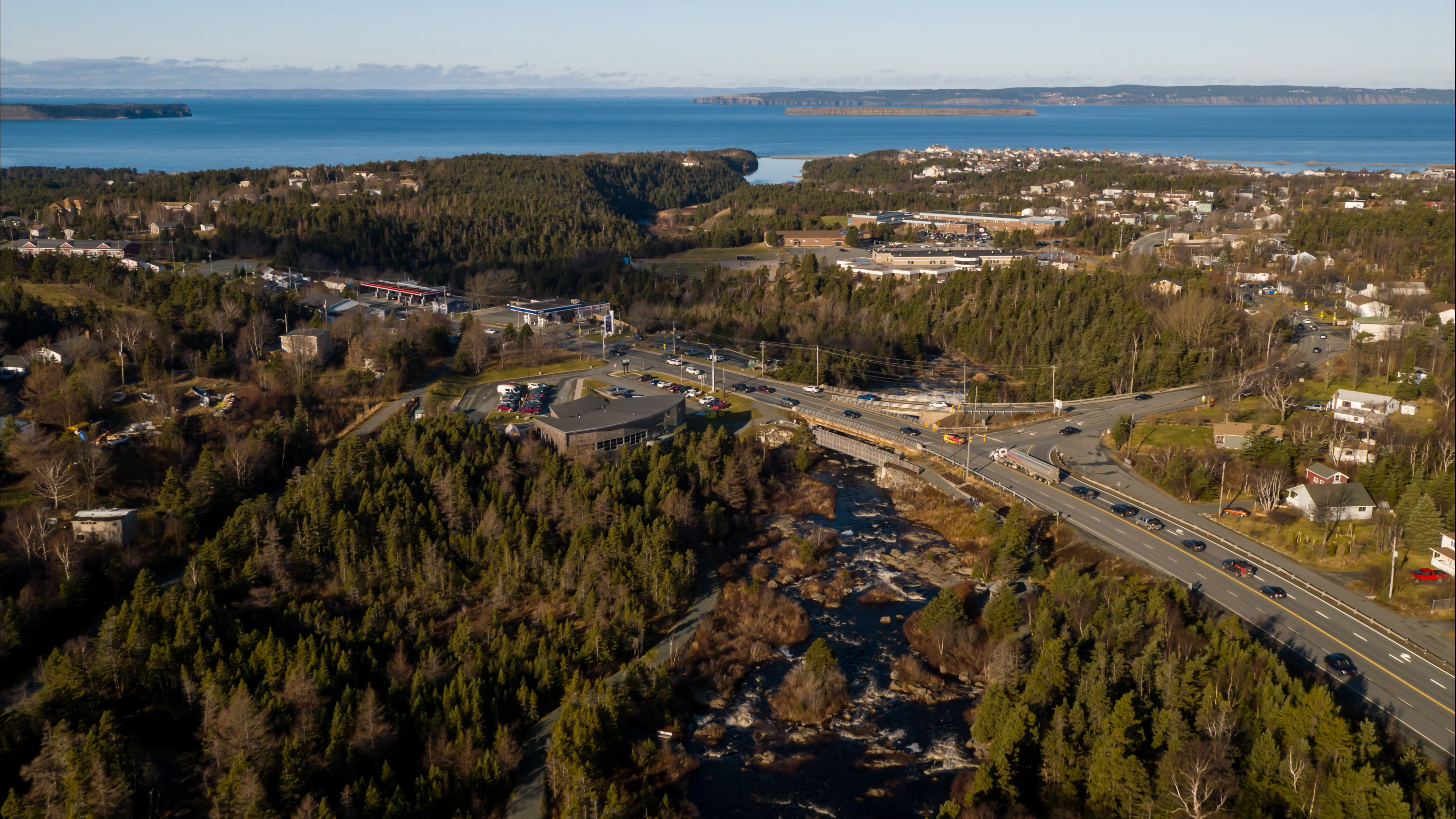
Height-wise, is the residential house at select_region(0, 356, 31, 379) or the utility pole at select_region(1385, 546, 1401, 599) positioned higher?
the residential house at select_region(0, 356, 31, 379)

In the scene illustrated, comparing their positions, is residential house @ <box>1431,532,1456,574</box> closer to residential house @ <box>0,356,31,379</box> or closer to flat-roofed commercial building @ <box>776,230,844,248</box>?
residential house @ <box>0,356,31,379</box>

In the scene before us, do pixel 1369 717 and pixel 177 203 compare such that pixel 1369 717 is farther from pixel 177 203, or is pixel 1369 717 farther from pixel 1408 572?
pixel 177 203

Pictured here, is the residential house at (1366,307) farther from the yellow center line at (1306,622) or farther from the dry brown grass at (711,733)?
the dry brown grass at (711,733)

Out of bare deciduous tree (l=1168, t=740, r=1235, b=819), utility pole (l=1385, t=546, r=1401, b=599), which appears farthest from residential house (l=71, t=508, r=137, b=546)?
utility pole (l=1385, t=546, r=1401, b=599)

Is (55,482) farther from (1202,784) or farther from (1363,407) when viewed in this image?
(1363,407)

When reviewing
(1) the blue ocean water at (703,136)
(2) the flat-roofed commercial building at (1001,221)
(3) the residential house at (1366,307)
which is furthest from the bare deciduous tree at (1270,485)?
(1) the blue ocean water at (703,136)
